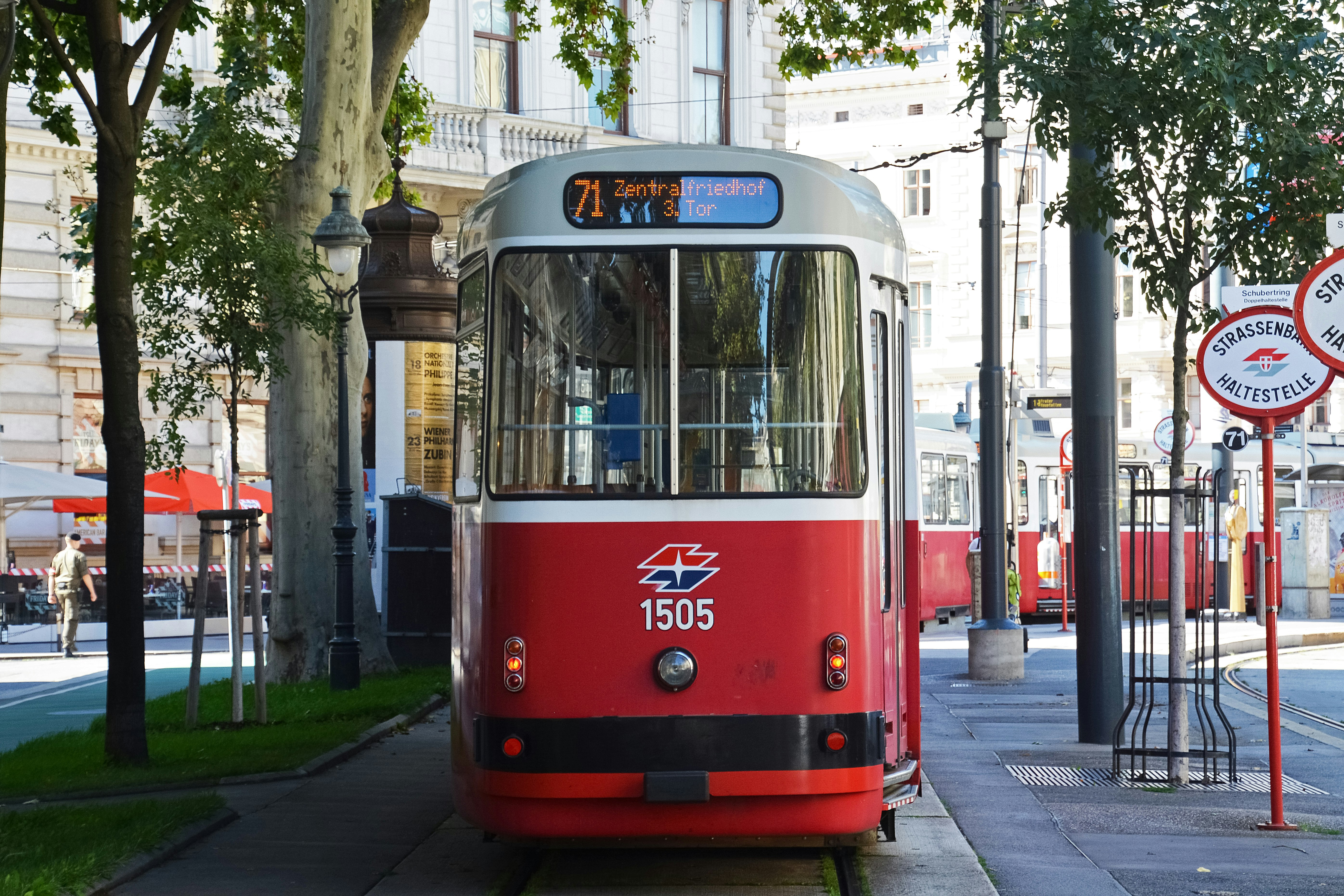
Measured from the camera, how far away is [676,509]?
7367mm

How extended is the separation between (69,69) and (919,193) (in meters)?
51.6

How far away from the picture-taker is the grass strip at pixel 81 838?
7.41 metres

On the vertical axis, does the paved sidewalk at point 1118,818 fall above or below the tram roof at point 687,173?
below

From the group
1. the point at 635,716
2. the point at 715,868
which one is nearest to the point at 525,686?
the point at 635,716

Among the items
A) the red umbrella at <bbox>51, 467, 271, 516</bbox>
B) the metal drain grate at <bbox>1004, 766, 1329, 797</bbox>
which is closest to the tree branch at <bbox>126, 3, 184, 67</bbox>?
the metal drain grate at <bbox>1004, 766, 1329, 797</bbox>

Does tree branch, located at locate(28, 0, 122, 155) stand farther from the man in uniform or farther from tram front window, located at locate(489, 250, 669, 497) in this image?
the man in uniform

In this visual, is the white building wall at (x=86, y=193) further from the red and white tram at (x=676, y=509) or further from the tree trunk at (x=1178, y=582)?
the red and white tram at (x=676, y=509)

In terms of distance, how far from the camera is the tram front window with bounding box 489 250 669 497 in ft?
24.2

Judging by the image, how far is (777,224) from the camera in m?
7.54

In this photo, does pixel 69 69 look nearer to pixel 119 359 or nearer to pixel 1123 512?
pixel 119 359

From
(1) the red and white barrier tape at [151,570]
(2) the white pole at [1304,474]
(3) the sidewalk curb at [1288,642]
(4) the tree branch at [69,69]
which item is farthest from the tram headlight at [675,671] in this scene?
(2) the white pole at [1304,474]

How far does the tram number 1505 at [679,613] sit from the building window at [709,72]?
96.4 ft

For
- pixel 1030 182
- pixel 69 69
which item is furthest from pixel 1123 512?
pixel 1030 182

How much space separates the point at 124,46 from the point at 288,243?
4.33 m
